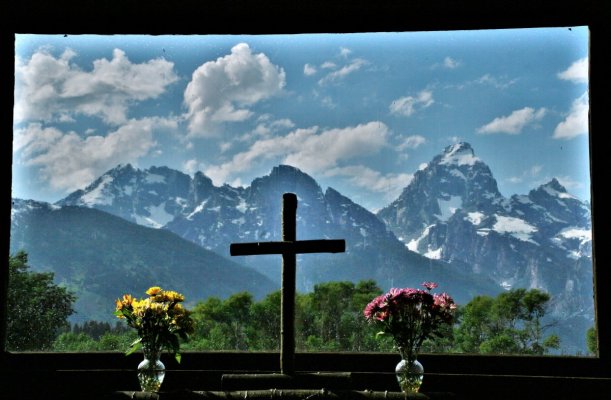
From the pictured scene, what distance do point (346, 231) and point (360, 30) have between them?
1325mm

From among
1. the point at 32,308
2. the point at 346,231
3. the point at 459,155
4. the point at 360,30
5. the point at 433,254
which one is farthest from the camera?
the point at 433,254

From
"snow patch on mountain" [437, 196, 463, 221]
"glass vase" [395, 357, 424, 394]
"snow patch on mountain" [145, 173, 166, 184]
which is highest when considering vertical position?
"snow patch on mountain" [145, 173, 166, 184]

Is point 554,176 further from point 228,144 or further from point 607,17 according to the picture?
point 228,144

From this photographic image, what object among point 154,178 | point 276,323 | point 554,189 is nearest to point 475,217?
point 554,189

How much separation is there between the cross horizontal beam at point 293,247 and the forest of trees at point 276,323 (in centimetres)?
87

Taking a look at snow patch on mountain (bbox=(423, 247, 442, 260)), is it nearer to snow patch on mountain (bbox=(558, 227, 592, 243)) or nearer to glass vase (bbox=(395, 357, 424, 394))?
snow patch on mountain (bbox=(558, 227, 592, 243))

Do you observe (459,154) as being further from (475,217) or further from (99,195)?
(99,195)

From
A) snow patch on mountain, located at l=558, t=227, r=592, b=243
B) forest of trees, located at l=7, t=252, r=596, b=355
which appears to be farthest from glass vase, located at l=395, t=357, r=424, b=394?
snow patch on mountain, located at l=558, t=227, r=592, b=243

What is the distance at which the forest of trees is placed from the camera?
4148 mm

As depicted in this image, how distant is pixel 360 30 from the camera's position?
3.72 m

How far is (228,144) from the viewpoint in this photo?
5531 mm

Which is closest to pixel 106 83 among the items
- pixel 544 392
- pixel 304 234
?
pixel 304 234

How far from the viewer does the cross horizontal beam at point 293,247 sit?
331cm

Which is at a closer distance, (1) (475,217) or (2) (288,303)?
(2) (288,303)
